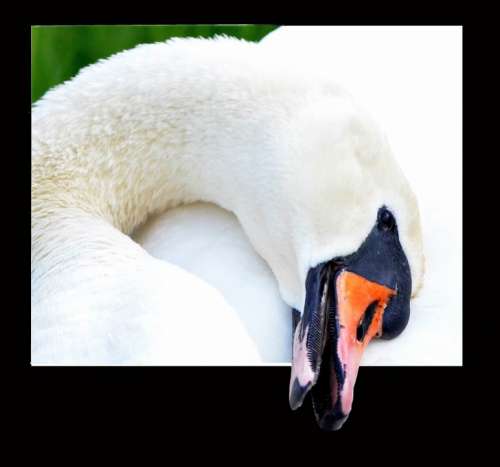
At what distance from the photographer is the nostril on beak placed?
10.3ft

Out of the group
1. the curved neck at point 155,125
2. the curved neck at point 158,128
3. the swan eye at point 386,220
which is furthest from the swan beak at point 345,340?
the curved neck at point 155,125

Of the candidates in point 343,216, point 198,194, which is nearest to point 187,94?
point 198,194

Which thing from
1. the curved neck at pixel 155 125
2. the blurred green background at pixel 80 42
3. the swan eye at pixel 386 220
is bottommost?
the swan eye at pixel 386 220

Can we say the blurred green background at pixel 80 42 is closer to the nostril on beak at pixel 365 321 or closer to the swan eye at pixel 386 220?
the swan eye at pixel 386 220

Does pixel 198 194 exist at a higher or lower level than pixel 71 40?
lower

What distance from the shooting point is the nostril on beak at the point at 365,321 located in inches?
123

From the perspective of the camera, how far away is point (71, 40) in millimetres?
3609

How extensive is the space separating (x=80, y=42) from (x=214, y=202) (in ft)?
1.75

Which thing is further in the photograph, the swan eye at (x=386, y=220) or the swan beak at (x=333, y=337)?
the swan eye at (x=386, y=220)
